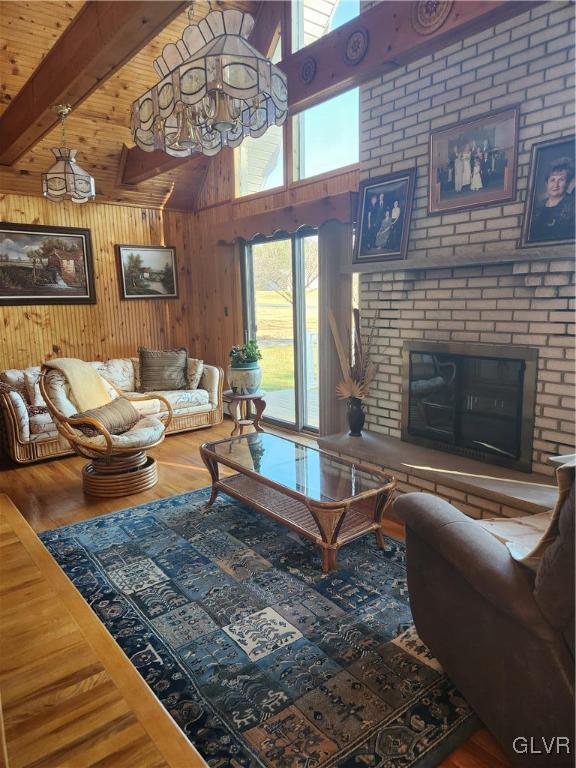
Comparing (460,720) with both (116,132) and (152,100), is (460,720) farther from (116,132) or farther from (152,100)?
(116,132)

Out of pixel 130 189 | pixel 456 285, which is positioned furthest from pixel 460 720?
pixel 130 189

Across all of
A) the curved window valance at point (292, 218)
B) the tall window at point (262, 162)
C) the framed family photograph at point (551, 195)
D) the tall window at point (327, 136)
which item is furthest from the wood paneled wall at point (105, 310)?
the framed family photograph at point (551, 195)

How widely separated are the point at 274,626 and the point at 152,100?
2.52 metres

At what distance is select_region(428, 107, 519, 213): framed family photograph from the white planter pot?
7.31ft

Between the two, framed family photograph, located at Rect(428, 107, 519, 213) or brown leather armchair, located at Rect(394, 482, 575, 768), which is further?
framed family photograph, located at Rect(428, 107, 519, 213)

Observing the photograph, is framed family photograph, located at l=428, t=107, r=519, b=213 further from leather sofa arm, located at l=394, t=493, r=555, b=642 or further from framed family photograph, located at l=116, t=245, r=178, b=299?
framed family photograph, located at l=116, t=245, r=178, b=299

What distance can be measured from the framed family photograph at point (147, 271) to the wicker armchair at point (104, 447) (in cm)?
234

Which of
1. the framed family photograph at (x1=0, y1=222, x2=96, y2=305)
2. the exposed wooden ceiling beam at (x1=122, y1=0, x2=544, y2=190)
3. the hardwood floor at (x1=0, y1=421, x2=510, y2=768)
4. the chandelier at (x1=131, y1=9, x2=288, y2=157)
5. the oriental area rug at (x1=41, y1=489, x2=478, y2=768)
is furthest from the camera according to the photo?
the framed family photograph at (x1=0, y1=222, x2=96, y2=305)

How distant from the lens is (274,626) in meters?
2.17

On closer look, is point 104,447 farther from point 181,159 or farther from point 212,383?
point 181,159

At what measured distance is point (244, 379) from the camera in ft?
15.5

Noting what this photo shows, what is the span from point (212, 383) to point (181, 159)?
2.39 metres

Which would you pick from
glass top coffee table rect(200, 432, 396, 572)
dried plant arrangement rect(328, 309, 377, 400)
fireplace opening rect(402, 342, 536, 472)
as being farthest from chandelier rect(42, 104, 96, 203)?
fireplace opening rect(402, 342, 536, 472)

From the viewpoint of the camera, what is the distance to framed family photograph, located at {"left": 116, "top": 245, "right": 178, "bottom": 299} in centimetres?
595
